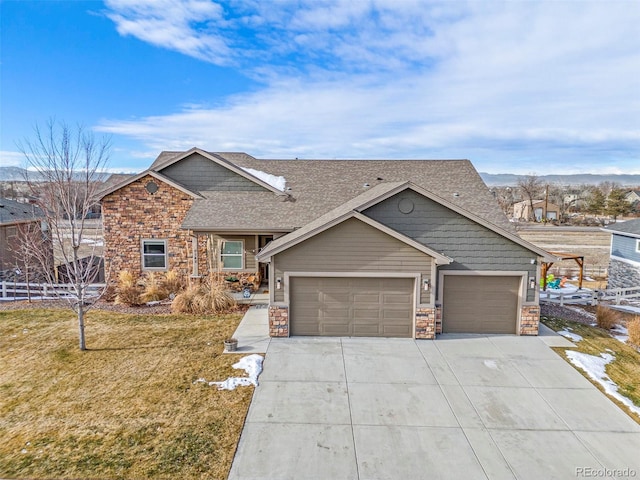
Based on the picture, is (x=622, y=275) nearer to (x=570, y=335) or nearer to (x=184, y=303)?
(x=570, y=335)

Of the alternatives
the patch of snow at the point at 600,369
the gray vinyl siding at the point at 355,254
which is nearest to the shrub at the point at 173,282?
the gray vinyl siding at the point at 355,254

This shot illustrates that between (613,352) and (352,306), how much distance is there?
7.49m

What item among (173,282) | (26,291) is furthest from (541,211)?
(26,291)

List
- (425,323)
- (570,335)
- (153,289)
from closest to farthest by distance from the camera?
(425,323) → (570,335) → (153,289)

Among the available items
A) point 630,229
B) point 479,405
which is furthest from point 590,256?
point 479,405

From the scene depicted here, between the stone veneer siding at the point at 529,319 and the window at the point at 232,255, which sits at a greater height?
the window at the point at 232,255

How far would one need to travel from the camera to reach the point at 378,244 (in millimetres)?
11172

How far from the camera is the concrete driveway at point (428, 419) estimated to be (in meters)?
6.15

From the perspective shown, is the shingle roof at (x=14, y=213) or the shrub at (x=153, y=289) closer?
the shrub at (x=153, y=289)

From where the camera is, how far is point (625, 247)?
20547 mm

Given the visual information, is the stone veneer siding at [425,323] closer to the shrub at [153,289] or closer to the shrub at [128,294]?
the shrub at [153,289]

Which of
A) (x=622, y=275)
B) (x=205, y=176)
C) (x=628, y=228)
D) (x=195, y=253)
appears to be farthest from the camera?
(x=628, y=228)

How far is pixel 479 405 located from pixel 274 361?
4.80 metres

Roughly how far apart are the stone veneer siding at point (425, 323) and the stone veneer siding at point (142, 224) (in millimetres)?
9801
